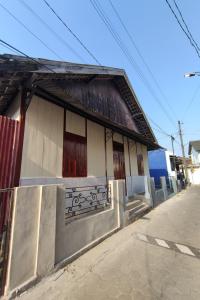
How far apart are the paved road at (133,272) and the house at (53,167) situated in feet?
0.98

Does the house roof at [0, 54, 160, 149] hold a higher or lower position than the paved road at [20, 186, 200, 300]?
higher

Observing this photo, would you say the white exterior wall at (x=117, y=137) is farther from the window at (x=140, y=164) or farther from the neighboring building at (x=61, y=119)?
the window at (x=140, y=164)

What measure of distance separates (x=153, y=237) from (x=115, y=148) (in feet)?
17.6

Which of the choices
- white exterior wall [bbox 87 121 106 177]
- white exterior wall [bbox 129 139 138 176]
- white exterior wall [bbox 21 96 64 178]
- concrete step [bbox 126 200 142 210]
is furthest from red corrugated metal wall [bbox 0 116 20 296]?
white exterior wall [bbox 129 139 138 176]

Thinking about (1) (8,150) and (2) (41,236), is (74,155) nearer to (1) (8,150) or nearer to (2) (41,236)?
(1) (8,150)

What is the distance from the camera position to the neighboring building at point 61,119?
4863 mm

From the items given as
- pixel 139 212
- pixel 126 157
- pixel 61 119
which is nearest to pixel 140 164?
pixel 126 157

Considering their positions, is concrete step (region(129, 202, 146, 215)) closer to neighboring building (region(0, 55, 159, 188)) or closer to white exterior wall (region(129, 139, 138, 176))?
neighboring building (region(0, 55, 159, 188))

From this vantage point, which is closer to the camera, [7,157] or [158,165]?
[7,157]

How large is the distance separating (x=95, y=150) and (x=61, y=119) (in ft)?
7.55

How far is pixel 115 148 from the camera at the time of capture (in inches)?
388

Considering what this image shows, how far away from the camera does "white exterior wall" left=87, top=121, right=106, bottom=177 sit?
762 centimetres

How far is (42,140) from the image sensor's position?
18.4 feet

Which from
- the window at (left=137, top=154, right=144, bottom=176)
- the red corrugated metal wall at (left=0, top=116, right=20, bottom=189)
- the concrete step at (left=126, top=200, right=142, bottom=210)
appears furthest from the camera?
the window at (left=137, top=154, right=144, bottom=176)
